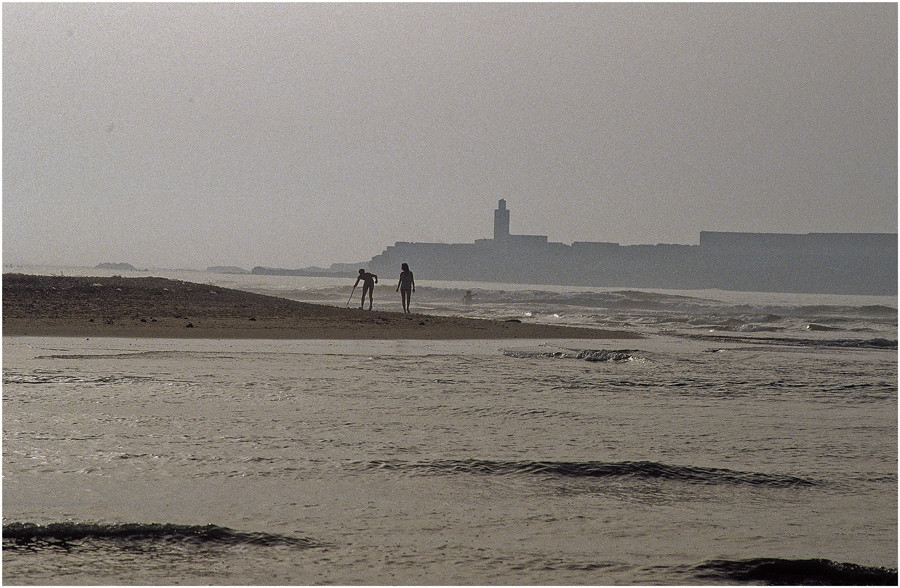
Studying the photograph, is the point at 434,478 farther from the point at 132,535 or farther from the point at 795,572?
the point at 795,572

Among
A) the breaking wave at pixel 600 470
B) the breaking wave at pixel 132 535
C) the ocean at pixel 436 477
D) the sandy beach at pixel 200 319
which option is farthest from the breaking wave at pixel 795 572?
the sandy beach at pixel 200 319

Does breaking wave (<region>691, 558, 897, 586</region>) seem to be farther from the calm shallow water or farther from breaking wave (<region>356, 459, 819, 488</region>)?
breaking wave (<region>356, 459, 819, 488</region>)

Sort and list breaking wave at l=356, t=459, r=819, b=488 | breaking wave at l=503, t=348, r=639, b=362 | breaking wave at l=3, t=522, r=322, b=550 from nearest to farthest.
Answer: breaking wave at l=3, t=522, r=322, b=550 < breaking wave at l=356, t=459, r=819, b=488 < breaking wave at l=503, t=348, r=639, b=362

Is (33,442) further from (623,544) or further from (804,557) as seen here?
(804,557)

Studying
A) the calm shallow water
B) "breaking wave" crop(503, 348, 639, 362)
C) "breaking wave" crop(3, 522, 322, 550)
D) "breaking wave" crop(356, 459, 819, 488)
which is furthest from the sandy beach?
"breaking wave" crop(3, 522, 322, 550)

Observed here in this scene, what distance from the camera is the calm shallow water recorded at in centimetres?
406

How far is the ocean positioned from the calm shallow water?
0.06ft

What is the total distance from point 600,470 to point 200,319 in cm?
1510

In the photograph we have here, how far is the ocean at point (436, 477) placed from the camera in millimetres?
4055

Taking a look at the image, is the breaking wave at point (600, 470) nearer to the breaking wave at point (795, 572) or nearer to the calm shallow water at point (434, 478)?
the calm shallow water at point (434, 478)

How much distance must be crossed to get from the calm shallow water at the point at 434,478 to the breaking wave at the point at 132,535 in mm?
13

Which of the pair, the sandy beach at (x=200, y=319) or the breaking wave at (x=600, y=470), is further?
the sandy beach at (x=200, y=319)

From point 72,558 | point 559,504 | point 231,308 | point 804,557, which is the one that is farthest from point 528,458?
point 231,308

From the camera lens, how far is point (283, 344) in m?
15.4
